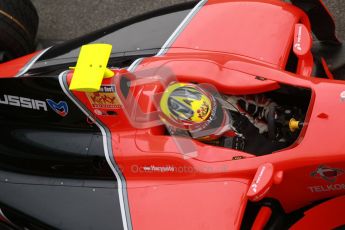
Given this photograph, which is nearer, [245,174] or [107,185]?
[245,174]

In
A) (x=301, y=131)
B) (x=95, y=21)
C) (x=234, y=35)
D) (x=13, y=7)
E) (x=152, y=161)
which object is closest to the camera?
(x=301, y=131)

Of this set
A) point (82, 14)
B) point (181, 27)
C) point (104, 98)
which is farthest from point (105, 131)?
point (82, 14)

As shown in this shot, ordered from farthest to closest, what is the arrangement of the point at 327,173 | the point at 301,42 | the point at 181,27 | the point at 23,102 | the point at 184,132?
1. the point at 181,27
2. the point at 23,102
3. the point at 301,42
4. the point at 184,132
5. the point at 327,173

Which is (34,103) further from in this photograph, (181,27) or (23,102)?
(181,27)

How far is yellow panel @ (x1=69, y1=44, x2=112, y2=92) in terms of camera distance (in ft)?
8.61

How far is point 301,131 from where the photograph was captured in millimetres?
2523

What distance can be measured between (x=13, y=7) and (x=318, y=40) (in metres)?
2.08

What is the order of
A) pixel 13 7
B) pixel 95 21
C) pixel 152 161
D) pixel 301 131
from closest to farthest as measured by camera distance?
pixel 301 131, pixel 152 161, pixel 13 7, pixel 95 21

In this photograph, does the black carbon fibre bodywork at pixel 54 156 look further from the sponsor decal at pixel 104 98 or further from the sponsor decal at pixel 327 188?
the sponsor decal at pixel 327 188

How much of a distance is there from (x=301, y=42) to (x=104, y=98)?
3.55ft

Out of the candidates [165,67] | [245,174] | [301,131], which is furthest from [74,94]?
[301,131]

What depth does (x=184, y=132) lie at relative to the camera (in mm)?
2676

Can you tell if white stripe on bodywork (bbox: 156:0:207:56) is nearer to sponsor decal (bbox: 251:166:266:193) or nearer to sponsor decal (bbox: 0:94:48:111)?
sponsor decal (bbox: 0:94:48:111)

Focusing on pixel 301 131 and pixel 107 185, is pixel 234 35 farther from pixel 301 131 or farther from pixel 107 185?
pixel 107 185
